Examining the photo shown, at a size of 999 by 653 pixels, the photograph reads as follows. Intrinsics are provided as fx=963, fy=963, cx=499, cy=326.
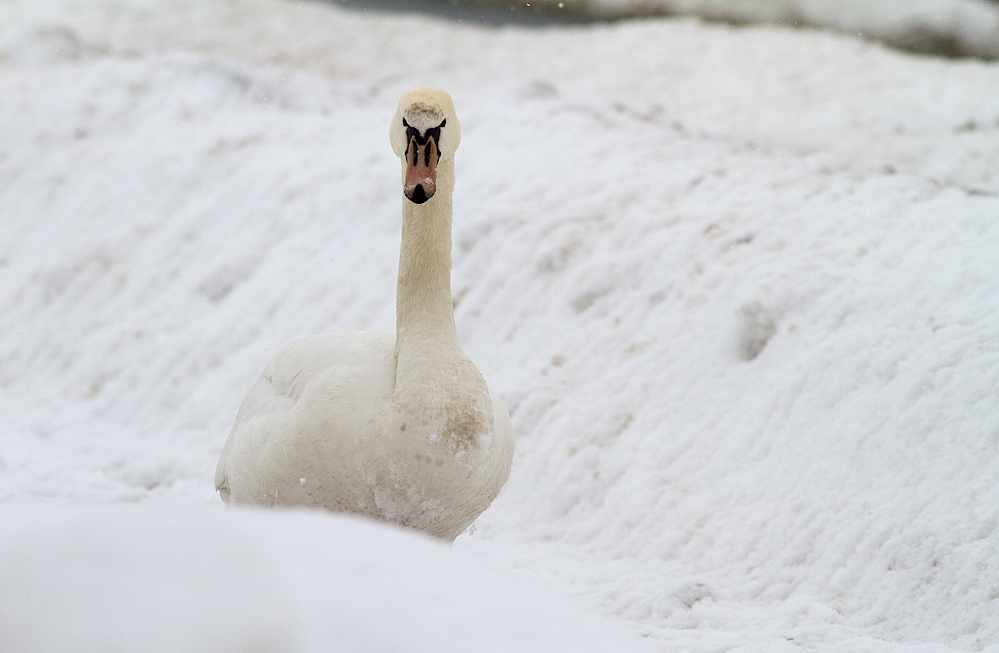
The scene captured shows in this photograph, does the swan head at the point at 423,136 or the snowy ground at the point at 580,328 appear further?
the snowy ground at the point at 580,328

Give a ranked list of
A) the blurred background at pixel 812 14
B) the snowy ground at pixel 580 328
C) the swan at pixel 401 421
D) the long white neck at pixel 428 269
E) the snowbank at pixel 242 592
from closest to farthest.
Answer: the snowbank at pixel 242 592 < the swan at pixel 401 421 < the snowy ground at pixel 580 328 < the long white neck at pixel 428 269 < the blurred background at pixel 812 14

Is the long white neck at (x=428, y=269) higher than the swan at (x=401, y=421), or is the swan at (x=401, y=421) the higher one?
the long white neck at (x=428, y=269)

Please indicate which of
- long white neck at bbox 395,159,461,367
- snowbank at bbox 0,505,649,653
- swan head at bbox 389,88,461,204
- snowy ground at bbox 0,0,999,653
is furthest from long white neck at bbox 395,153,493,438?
snowbank at bbox 0,505,649,653

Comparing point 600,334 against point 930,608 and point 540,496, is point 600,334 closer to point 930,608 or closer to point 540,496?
point 540,496

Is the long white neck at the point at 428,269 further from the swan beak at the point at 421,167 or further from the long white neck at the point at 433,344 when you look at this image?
the swan beak at the point at 421,167

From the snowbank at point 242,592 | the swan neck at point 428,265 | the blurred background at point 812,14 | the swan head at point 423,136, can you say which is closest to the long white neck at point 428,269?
the swan neck at point 428,265

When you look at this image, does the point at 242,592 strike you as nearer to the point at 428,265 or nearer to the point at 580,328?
the point at 428,265

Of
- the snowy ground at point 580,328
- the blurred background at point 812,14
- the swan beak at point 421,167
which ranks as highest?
the blurred background at point 812,14

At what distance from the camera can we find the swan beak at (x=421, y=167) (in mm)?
3002

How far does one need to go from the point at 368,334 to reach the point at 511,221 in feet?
7.85

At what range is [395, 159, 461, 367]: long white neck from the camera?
3338mm

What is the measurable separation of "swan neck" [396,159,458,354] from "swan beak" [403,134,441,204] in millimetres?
318

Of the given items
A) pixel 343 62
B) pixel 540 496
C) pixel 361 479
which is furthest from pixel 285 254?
pixel 343 62

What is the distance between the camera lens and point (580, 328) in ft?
17.0
